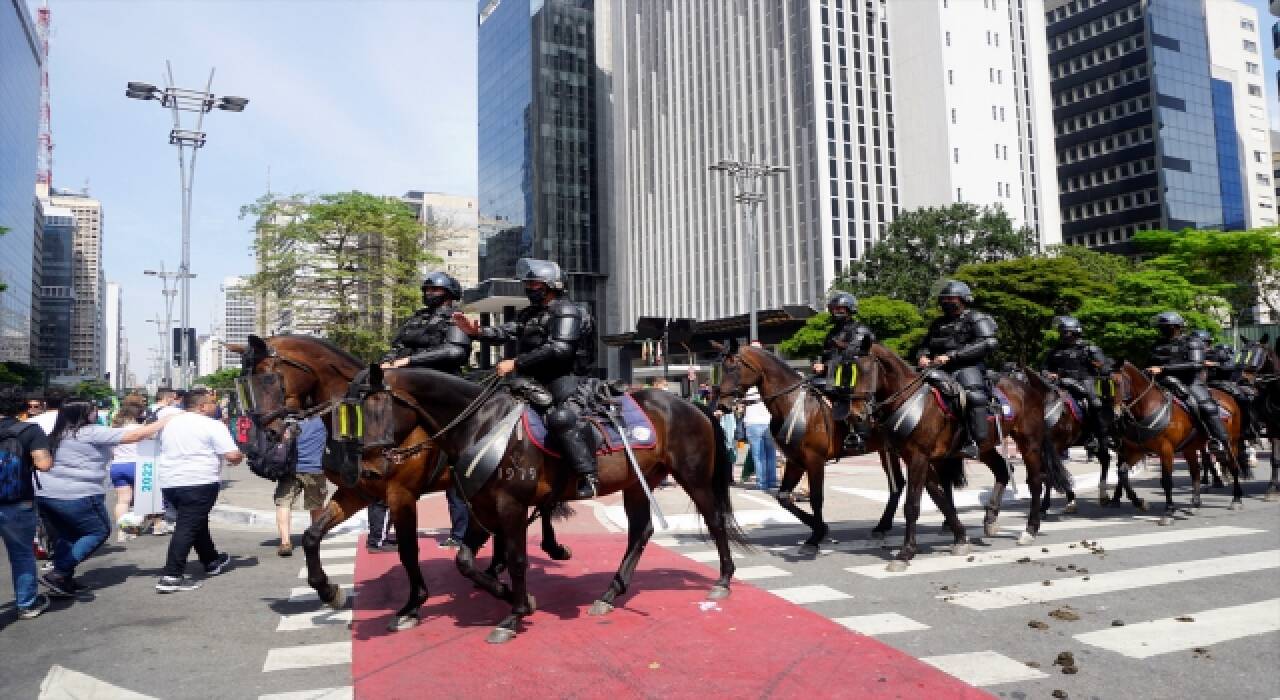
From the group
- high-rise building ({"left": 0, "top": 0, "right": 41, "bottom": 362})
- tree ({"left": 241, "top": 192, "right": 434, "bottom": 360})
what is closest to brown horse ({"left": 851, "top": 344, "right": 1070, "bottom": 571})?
tree ({"left": 241, "top": 192, "right": 434, "bottom": 360})

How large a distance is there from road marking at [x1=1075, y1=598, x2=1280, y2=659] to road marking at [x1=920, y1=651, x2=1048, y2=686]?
2.78ft

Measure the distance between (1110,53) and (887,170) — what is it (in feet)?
135

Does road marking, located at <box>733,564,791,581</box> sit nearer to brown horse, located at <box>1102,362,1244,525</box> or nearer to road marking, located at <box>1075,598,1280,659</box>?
road marking, located at <box>1075,598,1280,659</box>

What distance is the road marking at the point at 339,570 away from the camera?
8.51 meters

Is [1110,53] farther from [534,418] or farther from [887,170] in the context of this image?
[534,418]

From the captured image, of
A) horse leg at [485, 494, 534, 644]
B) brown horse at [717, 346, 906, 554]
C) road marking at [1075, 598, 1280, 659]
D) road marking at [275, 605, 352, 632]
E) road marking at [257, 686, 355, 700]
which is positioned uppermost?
brown horse at [717, 346, 906, 554]

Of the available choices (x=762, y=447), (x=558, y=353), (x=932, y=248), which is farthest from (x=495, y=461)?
(x=932, y=248)

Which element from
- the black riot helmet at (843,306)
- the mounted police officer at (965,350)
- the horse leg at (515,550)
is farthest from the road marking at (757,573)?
the black riot helmet at (843,306)

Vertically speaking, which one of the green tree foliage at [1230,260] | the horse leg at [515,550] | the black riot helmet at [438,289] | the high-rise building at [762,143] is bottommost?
the horse leg at [515,550]

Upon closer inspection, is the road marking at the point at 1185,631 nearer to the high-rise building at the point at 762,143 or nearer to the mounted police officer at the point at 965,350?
the mounted police officer at the point at 965,350

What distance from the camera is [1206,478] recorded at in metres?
13.8

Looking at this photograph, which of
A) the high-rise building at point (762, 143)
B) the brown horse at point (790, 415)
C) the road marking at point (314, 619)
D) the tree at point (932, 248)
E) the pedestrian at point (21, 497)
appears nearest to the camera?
the road marking at point (314, 619)

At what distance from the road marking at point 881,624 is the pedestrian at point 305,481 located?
7.05 metres

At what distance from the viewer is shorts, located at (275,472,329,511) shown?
1007 cm
